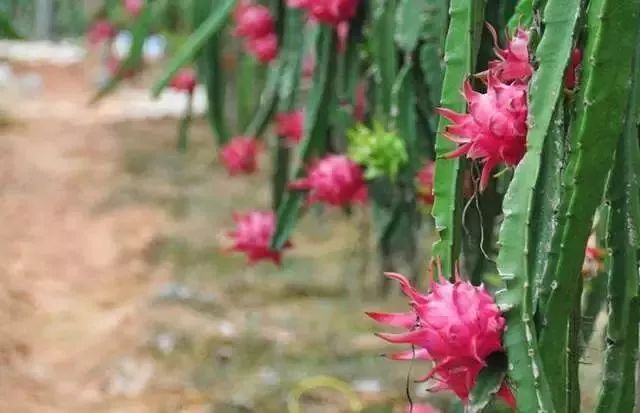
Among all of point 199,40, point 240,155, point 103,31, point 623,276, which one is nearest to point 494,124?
point 623,276

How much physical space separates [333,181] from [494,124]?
75cm

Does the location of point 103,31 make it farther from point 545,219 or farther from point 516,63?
point 545,219

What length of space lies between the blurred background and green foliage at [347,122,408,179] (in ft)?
1.03

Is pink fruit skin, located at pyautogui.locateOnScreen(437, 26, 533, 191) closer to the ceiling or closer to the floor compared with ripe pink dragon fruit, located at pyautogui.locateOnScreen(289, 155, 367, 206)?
closer to the ceiling

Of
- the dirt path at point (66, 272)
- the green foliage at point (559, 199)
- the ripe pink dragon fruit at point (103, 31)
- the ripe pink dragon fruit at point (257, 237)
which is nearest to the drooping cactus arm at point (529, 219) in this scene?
the green foliage at point (559, 199)

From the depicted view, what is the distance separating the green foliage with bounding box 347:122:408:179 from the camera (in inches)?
56.8

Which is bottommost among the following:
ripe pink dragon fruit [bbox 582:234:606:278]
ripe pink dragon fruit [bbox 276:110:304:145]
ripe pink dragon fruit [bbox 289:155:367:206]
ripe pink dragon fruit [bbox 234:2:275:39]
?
ripe pink dragon fruit [bbox 276:110:304:145]

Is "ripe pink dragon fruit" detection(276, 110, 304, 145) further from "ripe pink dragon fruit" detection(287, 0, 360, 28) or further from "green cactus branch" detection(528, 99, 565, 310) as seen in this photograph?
"green cactus branch" detection(528, 99, 565, 310)

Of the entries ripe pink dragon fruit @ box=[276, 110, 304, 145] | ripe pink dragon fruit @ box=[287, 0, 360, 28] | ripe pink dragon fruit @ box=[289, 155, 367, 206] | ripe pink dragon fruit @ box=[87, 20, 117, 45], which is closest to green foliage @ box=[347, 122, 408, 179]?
ripe pink dragon fruit @ box=[289, 155, 367, 206]

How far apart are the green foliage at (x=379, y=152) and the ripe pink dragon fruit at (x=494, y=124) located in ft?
2.25

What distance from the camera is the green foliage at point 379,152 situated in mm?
1443

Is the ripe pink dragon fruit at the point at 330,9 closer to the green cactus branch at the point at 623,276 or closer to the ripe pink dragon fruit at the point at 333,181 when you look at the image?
the ripe pink dragon fruit at the point at 333,181

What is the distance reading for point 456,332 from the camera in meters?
0.63

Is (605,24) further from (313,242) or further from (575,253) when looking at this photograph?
(313,242)
